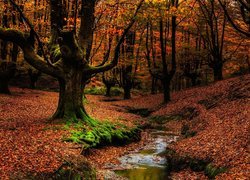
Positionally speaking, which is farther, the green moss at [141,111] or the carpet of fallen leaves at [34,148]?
the green moss at [141,111]

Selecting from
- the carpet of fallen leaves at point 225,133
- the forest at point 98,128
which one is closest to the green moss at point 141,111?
the forest at point 98,128

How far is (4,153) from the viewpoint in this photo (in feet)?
32.0

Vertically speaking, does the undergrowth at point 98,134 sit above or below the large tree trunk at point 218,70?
below

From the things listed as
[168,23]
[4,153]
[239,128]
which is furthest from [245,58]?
[4,153]

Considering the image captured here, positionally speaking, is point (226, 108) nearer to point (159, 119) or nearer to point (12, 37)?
point (159, 119)

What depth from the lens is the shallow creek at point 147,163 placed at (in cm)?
1169

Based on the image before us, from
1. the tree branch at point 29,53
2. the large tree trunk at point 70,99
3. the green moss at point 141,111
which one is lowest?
the green moss at point 141,111

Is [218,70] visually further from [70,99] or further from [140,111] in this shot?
[70,99]

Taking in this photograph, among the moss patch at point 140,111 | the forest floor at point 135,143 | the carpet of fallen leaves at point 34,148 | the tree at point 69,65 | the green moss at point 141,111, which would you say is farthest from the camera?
the moss patch at point 140,111

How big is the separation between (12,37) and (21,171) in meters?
7.94

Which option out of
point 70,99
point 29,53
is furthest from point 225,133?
point 29,53

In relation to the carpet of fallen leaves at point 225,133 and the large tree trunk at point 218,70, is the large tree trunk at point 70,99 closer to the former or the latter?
the carpet of fallen leaves at point 225,133

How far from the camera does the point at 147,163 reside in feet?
44.1

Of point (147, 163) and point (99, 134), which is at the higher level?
point (99, 134)
